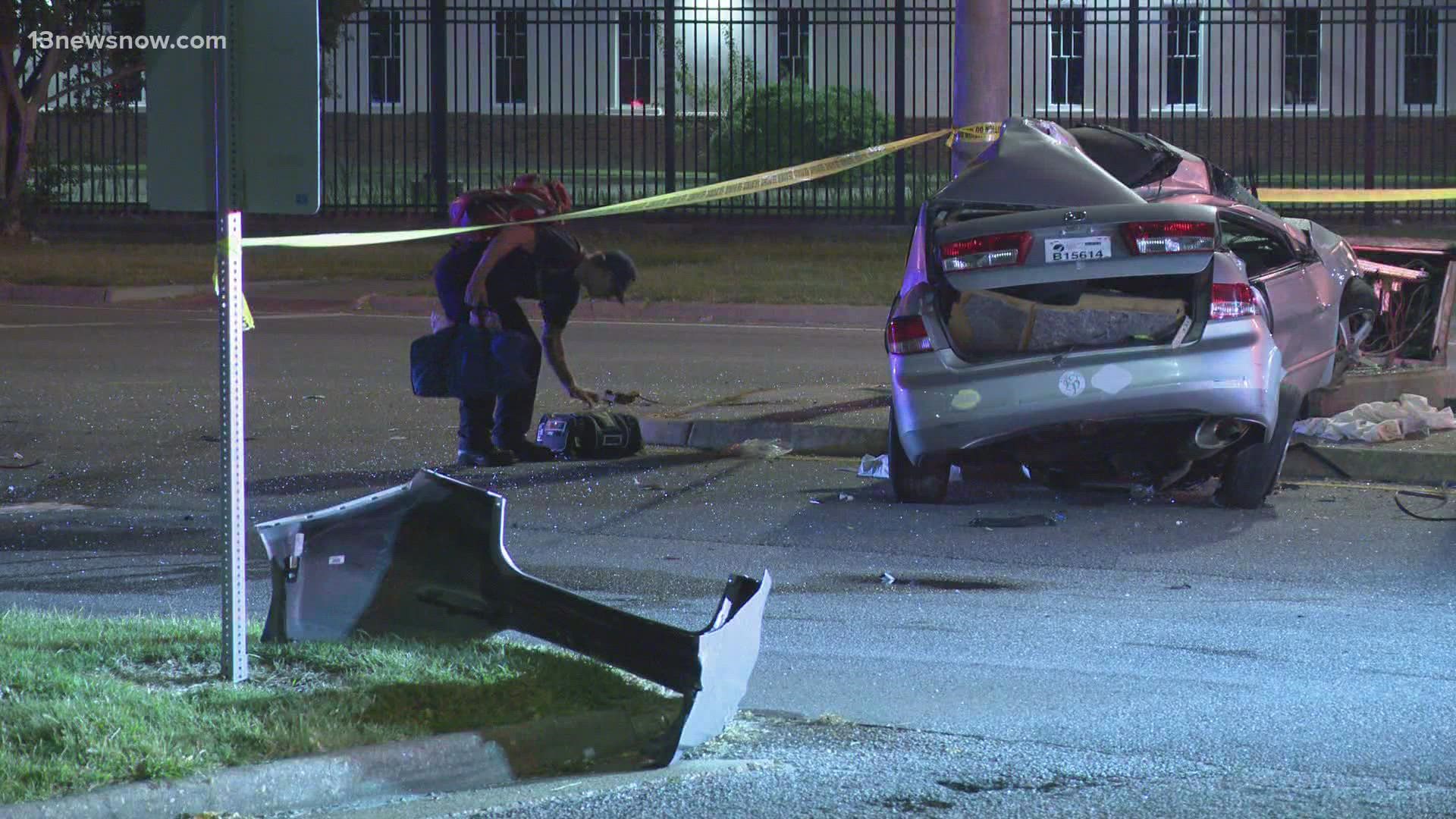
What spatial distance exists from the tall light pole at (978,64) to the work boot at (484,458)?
3348mm

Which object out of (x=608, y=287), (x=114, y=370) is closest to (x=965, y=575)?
(x=608, y=287)

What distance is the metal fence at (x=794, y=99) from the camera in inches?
1048

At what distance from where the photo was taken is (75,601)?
7188 millimetres

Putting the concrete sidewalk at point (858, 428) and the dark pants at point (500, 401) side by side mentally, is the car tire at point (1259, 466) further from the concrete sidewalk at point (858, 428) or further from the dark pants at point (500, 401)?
the dark pants at point (500, 401)

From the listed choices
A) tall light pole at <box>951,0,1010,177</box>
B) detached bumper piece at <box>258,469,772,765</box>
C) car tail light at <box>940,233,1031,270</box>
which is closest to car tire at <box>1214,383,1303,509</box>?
car tail light at <box>940,233,1031,270</box>

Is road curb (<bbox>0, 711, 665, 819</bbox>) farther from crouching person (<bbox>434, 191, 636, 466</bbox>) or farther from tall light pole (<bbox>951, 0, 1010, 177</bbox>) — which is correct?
tall light pole (<bbox>951, 0, 1010, 177</bbox>)

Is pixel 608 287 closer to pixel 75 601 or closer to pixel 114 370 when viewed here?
pixel 75 601

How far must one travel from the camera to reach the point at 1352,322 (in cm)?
1057

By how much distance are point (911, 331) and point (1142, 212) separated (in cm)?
116

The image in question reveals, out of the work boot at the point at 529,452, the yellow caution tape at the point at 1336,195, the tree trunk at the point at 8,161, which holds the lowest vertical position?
the work boot at the point at 529,452

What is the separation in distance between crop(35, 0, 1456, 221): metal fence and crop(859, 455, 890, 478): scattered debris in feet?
46.2

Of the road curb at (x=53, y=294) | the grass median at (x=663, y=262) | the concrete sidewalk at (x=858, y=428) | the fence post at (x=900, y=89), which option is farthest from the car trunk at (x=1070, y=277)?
the fence post at (x=900, y=89)

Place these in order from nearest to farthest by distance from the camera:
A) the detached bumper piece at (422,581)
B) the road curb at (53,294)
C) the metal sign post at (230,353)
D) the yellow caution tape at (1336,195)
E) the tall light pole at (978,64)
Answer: the metal sign post at (230,353) → the detached bumper piece at (422,581) → the tall light pole at (978,64) → the yellow caution tape at (1336,195) → the road curb at (53,294)

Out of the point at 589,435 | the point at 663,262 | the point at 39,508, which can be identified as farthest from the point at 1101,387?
the point at 663,262
